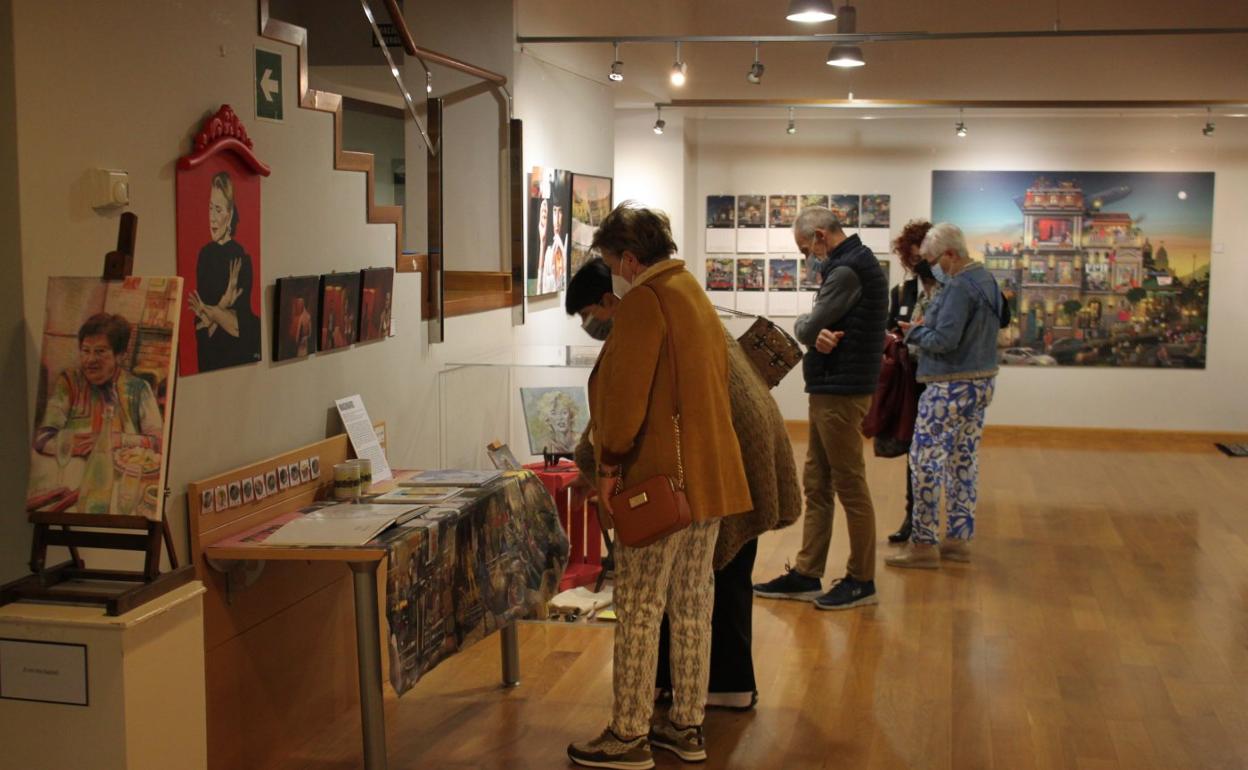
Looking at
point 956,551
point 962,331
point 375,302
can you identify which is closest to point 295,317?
point 375,302

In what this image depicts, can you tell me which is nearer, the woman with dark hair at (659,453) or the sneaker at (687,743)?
Answer: the woman with dark hair at (659,453)

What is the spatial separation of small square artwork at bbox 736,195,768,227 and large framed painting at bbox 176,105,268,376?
764 cm

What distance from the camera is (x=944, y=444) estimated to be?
19.9 ft

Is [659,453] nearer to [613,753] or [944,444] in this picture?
[613,753]

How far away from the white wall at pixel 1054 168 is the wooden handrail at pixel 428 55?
4078 mm

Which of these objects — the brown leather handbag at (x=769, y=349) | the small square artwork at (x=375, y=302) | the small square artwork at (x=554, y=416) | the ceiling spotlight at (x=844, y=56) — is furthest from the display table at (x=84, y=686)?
the ceiling spotlight at (x=844, y=56)

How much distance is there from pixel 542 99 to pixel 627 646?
4.14 metres

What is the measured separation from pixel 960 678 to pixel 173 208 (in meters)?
3.02

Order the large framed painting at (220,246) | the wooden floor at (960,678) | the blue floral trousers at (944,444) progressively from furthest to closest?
the blue floral trousers at (944,444), the wooden floor at (960,678), the large framed painting at (220,246)

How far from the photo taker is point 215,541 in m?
3.35

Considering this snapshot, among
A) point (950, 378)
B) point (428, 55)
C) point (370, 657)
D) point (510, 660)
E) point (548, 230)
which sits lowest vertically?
point (510, 660)

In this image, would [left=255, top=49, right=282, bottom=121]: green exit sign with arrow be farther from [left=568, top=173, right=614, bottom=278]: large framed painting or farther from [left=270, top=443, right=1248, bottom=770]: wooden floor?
[left=568, top=173, right=614, bottom=278]: large framed painting

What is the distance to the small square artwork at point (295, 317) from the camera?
3668 mm

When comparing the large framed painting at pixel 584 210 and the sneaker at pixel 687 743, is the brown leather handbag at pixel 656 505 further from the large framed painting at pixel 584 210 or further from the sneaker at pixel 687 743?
the large framed painting at pixel 584 210
